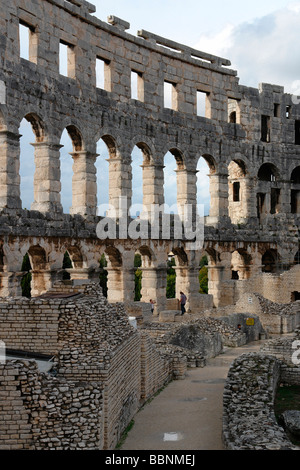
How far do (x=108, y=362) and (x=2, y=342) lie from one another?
73.9 inches

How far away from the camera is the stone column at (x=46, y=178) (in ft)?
→ 74.2

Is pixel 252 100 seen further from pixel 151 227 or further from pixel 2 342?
pixel 2 342

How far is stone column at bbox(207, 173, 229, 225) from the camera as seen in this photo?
31342 mm

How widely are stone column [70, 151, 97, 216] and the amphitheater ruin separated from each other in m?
0.06

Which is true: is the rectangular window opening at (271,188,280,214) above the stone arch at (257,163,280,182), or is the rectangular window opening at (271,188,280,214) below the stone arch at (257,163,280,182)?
below

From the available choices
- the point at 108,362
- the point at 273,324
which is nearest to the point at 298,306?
the point at 273,324

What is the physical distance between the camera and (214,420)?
12.6 m

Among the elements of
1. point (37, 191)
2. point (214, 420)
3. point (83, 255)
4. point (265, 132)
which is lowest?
point (214, 420)

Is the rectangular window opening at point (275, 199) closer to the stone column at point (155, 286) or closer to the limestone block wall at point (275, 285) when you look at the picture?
the limestone block wall at point (275, 285)

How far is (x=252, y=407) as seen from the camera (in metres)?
11.8

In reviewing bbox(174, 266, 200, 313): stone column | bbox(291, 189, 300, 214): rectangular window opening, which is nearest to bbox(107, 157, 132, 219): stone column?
bbox(174, 266, 200, 313): stone column

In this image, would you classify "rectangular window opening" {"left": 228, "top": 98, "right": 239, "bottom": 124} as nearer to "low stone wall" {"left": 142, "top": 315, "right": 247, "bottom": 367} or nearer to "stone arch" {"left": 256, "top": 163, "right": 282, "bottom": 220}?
"stone arch" {"left": 256, "top": 163, "right": 282, "bottom": 220}

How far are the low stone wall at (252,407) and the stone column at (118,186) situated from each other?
1267 centimetres

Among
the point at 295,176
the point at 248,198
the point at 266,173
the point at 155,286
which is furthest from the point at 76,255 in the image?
the point at 295,176
